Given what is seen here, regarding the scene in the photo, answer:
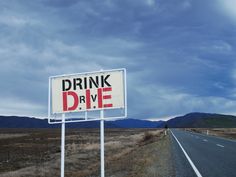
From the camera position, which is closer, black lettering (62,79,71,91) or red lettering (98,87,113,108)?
red lettering (98,87,113,108)

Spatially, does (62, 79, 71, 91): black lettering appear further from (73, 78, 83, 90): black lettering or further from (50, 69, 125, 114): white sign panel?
(73, 78, 83, 90): black lettering

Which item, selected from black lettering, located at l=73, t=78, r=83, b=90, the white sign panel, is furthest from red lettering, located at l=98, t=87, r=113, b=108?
black lettering, located at l=73, t=78, r=83, b=90

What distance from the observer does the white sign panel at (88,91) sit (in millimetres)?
9547

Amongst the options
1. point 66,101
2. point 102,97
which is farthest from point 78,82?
point 102,97

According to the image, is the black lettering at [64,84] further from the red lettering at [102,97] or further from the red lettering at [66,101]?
the red lettering at [102,97]

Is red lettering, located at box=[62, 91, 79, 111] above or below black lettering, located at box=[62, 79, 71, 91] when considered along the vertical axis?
below

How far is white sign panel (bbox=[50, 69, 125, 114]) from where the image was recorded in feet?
31.3

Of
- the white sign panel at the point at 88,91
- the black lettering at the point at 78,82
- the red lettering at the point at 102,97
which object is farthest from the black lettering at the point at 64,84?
the red lettering at the point at 102,97

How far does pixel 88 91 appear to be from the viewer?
980cm

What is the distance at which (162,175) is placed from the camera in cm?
1423

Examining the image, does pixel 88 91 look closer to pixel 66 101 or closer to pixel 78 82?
pixel 78 82

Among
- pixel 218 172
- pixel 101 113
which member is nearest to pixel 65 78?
pixel 101 113

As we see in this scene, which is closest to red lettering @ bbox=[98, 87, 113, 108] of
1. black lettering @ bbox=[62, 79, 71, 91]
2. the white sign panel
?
the white sign panel

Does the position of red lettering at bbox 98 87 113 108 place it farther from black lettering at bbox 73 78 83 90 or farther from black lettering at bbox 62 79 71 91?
black lettering at bbox 62 79 71 91
